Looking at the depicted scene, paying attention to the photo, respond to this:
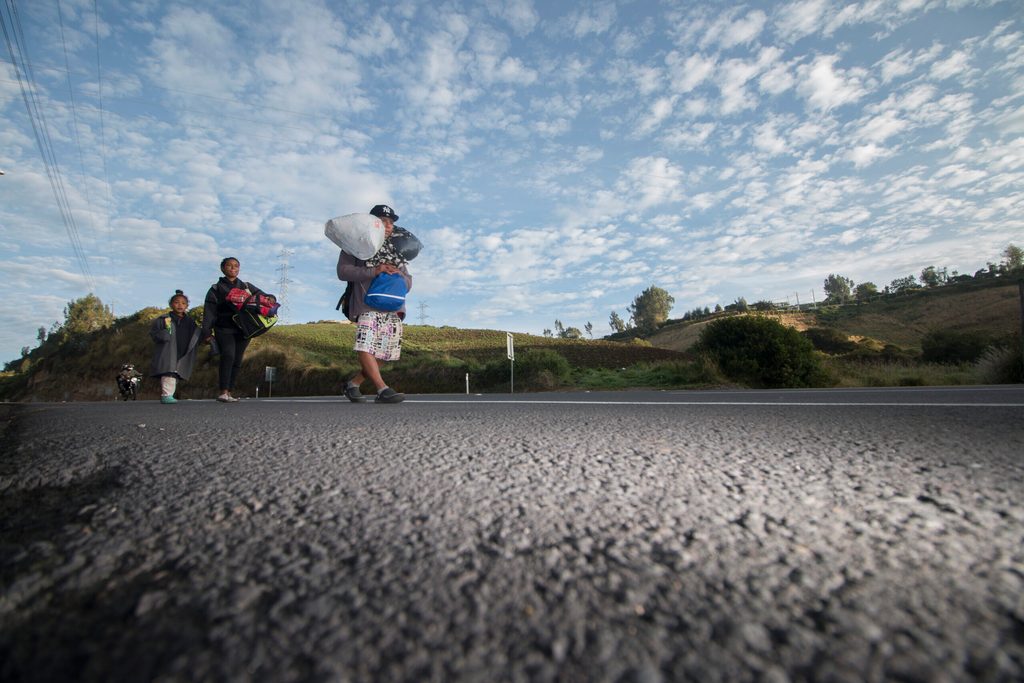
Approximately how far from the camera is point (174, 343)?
7250 millimetres

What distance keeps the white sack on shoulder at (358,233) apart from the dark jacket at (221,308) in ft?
8.90

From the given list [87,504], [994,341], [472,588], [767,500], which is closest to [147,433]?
[87,504]

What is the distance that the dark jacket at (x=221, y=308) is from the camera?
6379mm

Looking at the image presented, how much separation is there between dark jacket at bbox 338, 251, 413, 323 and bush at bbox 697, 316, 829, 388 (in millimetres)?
12002

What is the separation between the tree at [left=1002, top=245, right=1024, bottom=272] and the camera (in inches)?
2287

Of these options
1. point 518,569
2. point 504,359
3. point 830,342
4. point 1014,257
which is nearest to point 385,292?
point 518,569

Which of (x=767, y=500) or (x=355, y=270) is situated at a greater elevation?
(x=355, y=270)

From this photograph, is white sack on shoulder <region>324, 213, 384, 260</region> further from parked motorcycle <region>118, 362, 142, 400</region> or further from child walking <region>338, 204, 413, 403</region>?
parked motorcycle <region>118, 362, 142, 400</region>

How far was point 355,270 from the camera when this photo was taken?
4.83 m

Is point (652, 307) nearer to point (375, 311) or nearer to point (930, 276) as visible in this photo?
point (930, 276)

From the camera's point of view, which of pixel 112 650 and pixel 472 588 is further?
pixel 472 588

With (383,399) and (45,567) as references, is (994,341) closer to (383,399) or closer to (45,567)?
(383,399)

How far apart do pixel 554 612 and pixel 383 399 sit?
4.71m

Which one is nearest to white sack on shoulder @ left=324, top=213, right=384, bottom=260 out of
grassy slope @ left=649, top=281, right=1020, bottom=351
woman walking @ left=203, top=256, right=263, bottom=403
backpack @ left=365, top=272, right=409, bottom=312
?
backpack @ left=365, top=272, right=409, bottom=312
